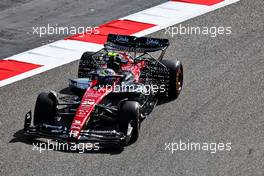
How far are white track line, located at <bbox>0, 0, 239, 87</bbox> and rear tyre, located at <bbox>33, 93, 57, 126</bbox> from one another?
2737 millimetres

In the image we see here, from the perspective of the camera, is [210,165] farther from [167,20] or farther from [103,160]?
[167,20]

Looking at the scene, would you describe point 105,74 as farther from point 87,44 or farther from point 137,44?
point 87,44

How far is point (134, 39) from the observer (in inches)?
707

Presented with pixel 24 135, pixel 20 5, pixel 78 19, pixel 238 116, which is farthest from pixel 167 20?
pixel 24 135

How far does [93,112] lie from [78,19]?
6498 millimetres

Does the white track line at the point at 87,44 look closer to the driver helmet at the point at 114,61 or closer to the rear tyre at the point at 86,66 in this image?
the rear tyre at the point at 86,66

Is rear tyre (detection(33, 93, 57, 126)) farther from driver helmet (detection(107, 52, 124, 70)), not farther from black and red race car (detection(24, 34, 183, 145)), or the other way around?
driver helmet (detection(107, 52, 124, 70))

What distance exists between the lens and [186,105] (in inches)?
680

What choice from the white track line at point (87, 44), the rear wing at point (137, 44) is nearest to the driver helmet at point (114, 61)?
the rear wing at point (137, 44)

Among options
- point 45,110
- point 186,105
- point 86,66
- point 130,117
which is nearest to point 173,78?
point 186,105

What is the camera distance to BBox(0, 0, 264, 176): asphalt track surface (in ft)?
49.1

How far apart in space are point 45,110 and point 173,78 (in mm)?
2889

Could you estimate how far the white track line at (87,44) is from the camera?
19.8 metres

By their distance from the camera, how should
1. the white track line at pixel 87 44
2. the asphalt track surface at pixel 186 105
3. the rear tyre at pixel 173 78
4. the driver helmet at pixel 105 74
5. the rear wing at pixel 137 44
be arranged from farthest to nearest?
the white track line at pixel 87 44 < the rear wing at pixel 137 44 < the rear tyre at pixel 173 78 < the driver helmet at pixel 105 74 < the asphalt track surface at pixel 186 105
